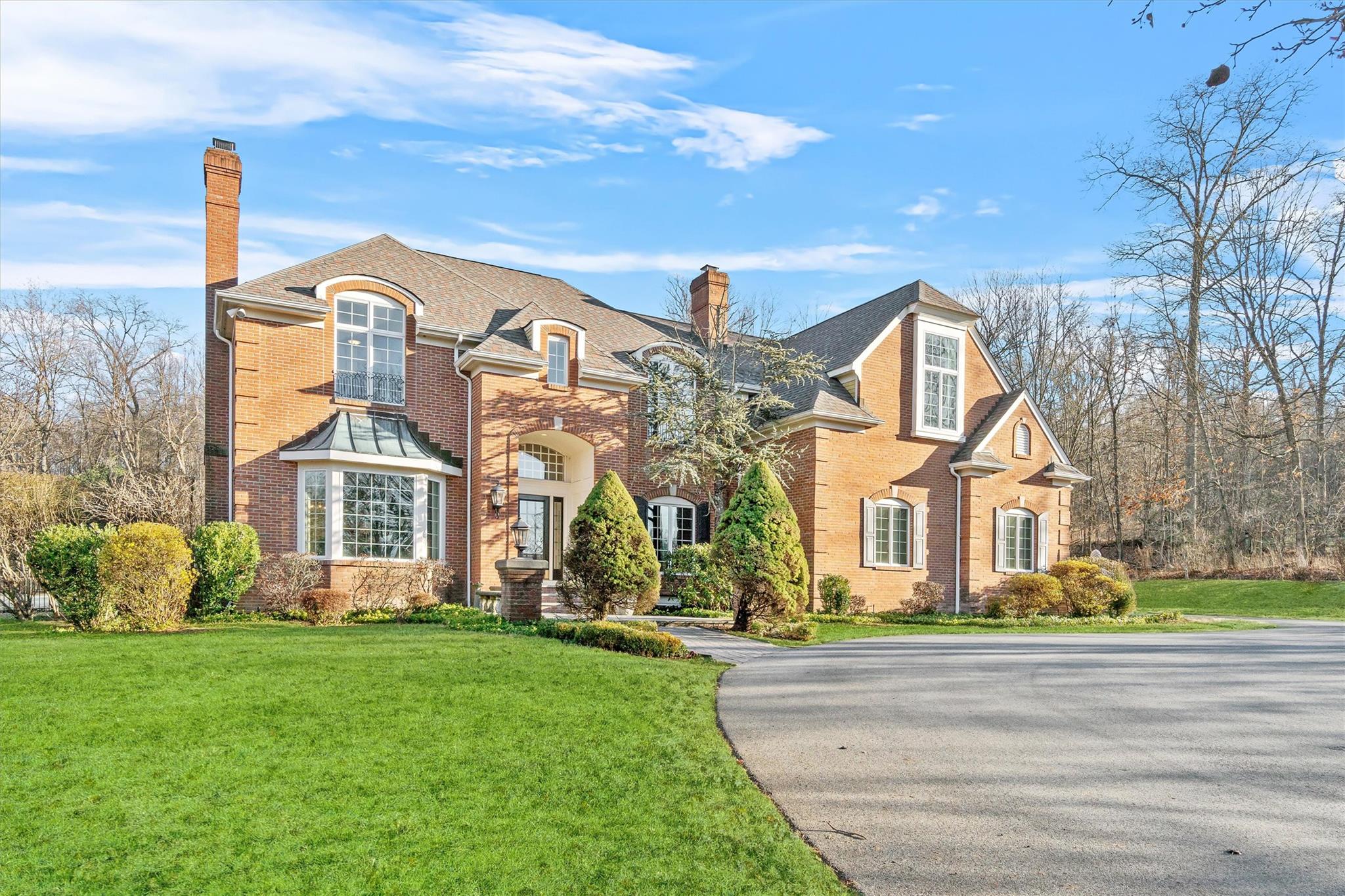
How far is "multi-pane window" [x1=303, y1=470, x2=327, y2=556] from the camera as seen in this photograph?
16.1m

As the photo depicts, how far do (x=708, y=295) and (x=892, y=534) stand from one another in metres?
8.20

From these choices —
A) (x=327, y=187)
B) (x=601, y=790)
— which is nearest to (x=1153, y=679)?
(x=601, y=790)

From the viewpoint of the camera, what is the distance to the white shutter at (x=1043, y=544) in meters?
22.7

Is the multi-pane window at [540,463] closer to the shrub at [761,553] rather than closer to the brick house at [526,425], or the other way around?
the brick house at [526,425]

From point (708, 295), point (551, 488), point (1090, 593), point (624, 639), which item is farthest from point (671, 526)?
point (1090, 593)

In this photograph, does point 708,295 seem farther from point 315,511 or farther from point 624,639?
point 624,639

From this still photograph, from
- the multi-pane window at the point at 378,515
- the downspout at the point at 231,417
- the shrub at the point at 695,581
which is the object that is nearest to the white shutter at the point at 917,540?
the shrub at the point at 695,581

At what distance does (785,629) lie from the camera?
14.2 metres

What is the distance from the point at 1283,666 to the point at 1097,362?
28.9 m

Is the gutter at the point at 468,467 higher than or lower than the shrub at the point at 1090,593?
higher

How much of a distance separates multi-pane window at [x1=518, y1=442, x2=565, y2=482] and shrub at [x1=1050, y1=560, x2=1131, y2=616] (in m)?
Answer: 12.0

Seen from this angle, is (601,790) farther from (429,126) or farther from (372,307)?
(372,307)

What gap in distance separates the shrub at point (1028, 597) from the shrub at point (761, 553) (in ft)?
19.9

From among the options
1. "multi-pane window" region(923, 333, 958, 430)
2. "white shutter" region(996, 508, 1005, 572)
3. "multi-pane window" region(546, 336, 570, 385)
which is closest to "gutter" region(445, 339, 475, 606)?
"multi-pane window" region(546, 336, 570, 385)
